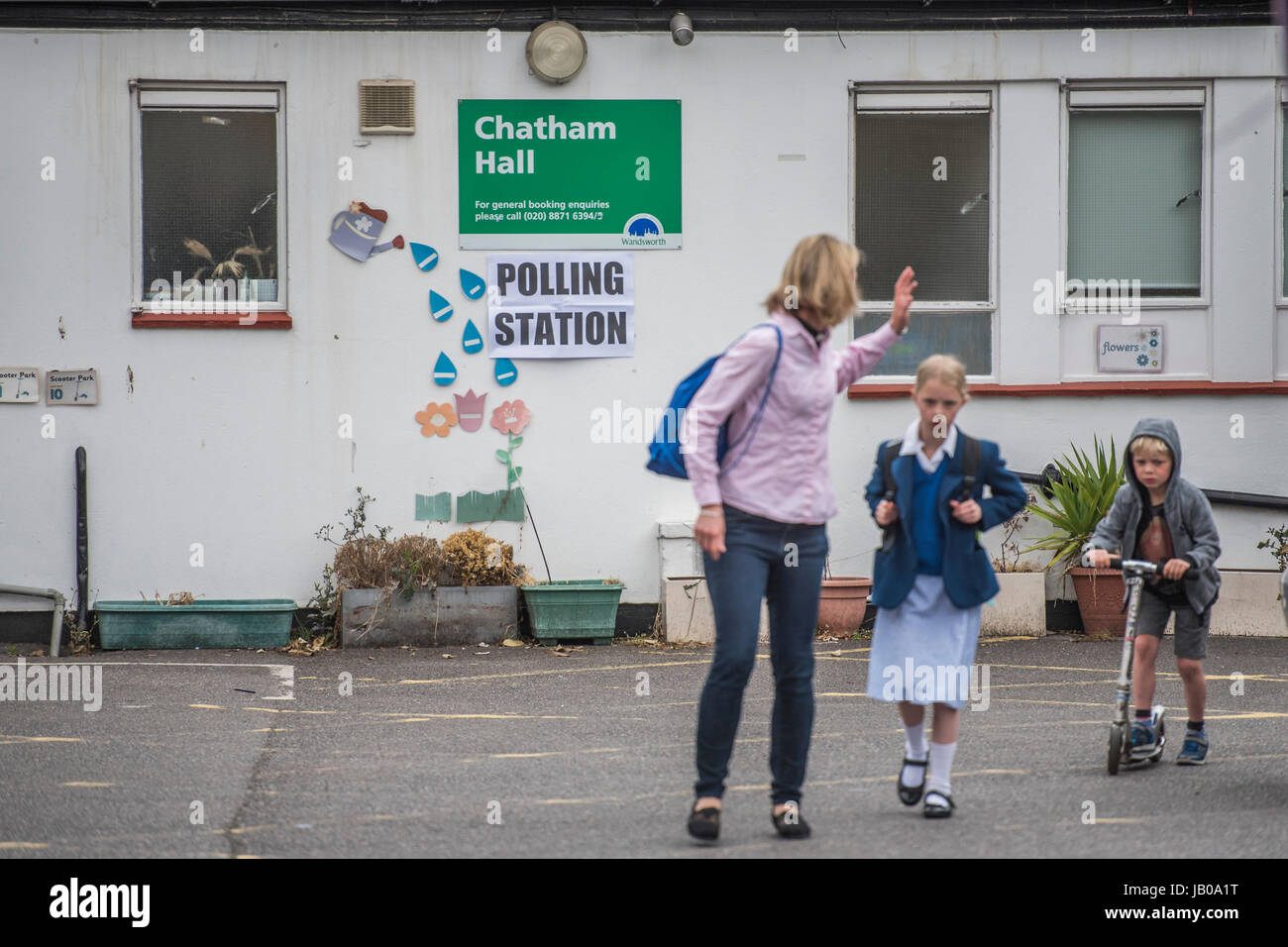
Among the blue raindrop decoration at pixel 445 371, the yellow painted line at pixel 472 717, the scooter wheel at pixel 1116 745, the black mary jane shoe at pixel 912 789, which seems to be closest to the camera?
the black mary jane shoe at pixel 912 789

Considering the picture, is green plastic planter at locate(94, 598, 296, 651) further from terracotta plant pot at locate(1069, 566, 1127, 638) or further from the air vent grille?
terracotta plant pot at locate(1069, 566, 1127, 638)

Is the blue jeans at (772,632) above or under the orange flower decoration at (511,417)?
under

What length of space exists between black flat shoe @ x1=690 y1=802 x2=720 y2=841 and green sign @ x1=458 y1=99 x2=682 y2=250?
6.04 meters

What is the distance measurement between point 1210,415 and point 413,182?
592 centimetres

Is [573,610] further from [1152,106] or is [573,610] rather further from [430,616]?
[1152,106]

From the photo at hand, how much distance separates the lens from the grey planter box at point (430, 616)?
31.9ft

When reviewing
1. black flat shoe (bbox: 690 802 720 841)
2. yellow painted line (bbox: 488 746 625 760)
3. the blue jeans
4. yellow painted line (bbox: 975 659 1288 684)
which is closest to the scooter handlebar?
the blue jeans

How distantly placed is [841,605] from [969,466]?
4.80 meters

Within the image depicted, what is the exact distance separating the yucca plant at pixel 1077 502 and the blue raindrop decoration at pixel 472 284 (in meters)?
4.16

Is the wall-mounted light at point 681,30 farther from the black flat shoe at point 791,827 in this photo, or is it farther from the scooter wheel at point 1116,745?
the black flat shoe at point 791,827

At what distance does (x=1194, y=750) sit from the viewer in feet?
20.4

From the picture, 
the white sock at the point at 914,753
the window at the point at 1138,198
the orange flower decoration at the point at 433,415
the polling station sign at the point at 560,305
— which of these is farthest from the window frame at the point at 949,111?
the white sock at the point at 914,753

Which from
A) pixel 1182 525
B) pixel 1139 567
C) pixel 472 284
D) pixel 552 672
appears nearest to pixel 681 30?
pixel 472 284
